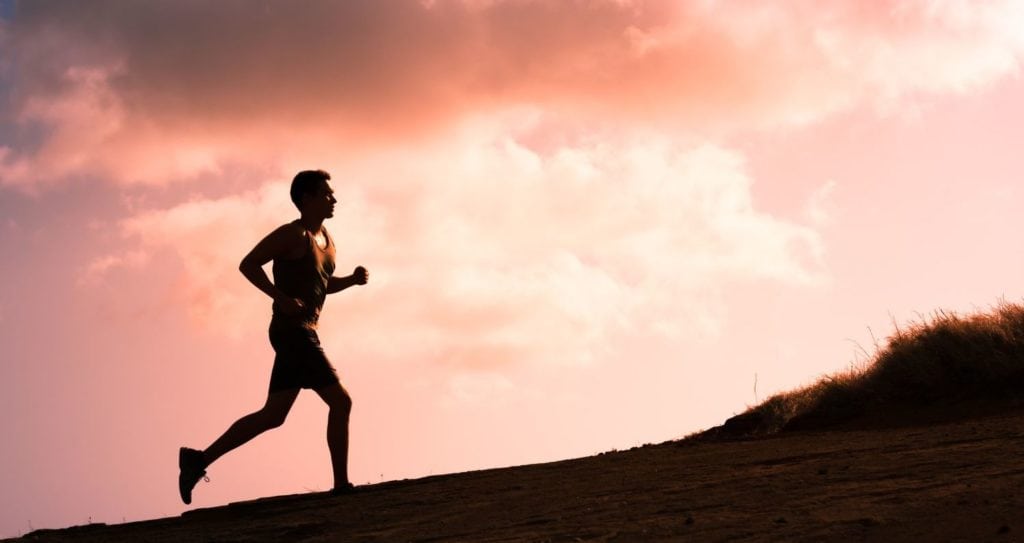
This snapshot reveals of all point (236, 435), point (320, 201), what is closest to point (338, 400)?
point (236, 435)

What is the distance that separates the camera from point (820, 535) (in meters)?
4.99

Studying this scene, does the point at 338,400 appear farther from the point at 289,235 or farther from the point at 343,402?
the point at 289,235

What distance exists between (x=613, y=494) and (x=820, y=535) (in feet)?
6.69

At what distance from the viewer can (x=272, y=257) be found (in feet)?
27.0

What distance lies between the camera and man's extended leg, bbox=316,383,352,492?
325 inches

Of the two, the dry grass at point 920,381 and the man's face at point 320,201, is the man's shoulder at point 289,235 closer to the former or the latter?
the man's face at point 320,201

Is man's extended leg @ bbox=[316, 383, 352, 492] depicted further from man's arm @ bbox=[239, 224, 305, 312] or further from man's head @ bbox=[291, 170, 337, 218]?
man's head @ bbox=[291, 170, 337, 218]

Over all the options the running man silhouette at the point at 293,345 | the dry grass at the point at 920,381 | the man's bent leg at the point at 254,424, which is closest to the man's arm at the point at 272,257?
the running man silhouette at the point at 293,345

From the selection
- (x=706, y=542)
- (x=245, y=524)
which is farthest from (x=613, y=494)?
(x=245, y=524)

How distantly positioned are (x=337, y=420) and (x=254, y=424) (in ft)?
1.88

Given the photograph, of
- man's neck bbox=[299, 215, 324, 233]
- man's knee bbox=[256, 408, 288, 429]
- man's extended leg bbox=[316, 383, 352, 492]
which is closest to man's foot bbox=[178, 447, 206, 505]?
man's knee bbox=[256, 408, 288, 429]

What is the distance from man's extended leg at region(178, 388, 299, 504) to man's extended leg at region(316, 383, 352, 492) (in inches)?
9.2

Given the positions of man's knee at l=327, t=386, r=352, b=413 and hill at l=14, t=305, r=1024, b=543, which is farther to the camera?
man's knee at l=327, t=386, r=352, b=413

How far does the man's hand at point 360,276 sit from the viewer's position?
907cm
